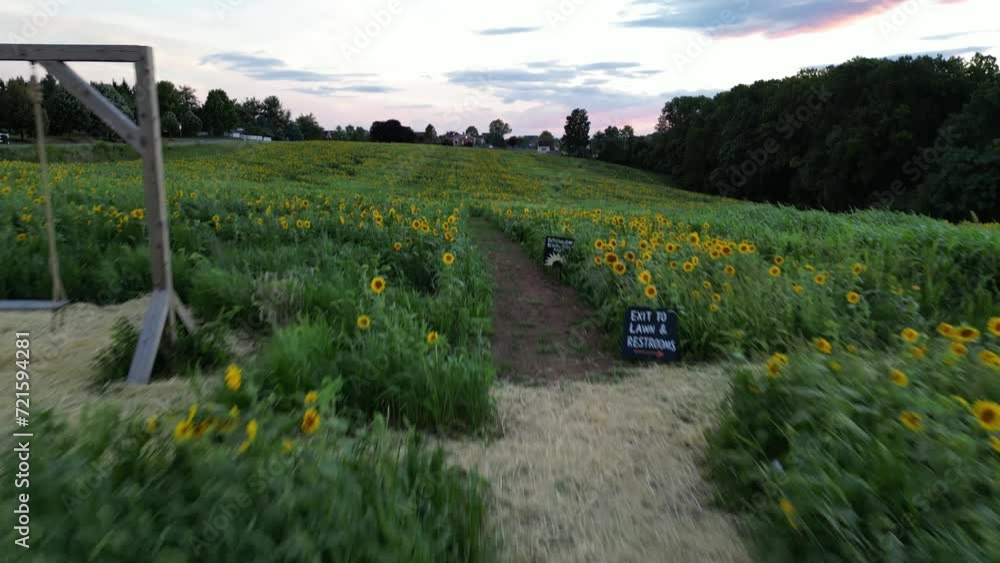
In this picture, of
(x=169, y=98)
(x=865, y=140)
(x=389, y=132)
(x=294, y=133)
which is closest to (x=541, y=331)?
(x=865, y=140)

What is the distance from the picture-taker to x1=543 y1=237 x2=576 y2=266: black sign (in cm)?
890

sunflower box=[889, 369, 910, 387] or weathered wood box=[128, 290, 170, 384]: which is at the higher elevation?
sunflower box=[889, 369, 910, 387]

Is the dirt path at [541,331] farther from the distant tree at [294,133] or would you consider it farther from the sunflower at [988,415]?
the distant tree at [294,133]

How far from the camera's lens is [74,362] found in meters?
4.59

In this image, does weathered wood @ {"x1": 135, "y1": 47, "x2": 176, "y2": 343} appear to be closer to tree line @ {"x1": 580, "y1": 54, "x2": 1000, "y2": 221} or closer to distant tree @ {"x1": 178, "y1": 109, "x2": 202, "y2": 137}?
tree line @ {"x1": 580, "y1": 54, "x2": 1000, "y2": 221}

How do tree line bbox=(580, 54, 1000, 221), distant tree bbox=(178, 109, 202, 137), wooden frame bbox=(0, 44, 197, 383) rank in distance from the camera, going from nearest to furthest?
wooden frame bbox=(0, 44, 197, 383), tree line bbox=(580, 54, 1000, 221), distant tree bbox=(178, 109, 202, 137)

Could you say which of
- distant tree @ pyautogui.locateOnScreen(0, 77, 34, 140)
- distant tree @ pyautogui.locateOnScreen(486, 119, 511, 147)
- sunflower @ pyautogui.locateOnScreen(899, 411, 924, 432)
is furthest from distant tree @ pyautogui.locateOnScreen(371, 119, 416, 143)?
sunflower @ pyautogui.locateOnScreen(899, 411, 924, 432)

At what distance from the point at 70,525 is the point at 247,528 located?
0.43m

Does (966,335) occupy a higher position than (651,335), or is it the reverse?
(966,335)

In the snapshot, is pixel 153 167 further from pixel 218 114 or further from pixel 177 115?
pixel 218 114

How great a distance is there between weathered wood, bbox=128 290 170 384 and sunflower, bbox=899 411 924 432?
411 cm

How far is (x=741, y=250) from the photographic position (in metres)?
7.34

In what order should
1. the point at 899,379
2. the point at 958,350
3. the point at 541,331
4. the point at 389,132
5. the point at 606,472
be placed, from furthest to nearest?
the point at 389,132 < the point at 541,331 < the point at 606,472 < the point at 958,350 < the point at 899,379

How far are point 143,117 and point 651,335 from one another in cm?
412
